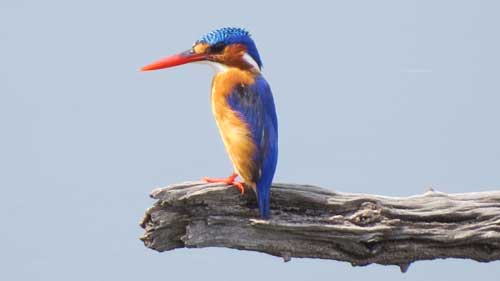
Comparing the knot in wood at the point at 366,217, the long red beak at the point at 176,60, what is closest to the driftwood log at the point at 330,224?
the knot in wood at the point at 366,217

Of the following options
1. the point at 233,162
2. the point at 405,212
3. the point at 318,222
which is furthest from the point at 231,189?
the point at 405,212

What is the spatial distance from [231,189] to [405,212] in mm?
489

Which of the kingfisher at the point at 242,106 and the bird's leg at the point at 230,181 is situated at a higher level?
the kingfisher at the point at 242,106

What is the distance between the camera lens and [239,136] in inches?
112

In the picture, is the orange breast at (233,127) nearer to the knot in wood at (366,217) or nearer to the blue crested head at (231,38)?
the blue crested head at (231,38)

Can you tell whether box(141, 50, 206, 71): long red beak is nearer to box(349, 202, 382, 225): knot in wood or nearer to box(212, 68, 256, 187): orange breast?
box(212, 68, 256, 187): orange breast

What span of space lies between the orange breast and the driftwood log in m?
0.08

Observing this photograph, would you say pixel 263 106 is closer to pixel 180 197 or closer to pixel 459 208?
pixel 180 197

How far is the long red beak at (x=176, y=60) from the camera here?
2.95 m

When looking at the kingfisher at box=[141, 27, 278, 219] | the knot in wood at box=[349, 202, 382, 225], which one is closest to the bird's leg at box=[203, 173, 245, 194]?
the kingfisher at box=[141, 27, 278, 219]

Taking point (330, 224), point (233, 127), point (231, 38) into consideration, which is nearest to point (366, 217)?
point (330, 224)

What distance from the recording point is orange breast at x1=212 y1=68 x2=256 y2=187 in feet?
9.30

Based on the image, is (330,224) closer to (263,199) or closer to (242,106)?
(263,199)

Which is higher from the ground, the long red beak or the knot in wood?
the long red beak
